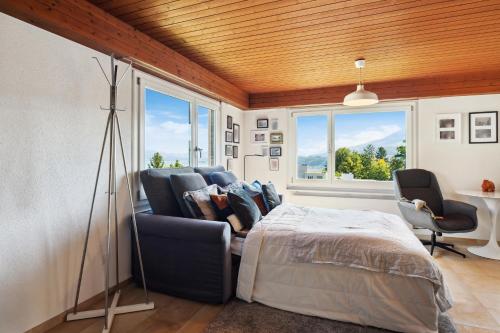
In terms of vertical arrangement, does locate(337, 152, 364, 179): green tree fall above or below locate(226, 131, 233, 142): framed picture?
below

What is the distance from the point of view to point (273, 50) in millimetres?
2926

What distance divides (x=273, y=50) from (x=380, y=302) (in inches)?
96.4

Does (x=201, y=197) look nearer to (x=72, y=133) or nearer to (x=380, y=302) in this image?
(x=72, y=133)

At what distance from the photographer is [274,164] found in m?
4.97

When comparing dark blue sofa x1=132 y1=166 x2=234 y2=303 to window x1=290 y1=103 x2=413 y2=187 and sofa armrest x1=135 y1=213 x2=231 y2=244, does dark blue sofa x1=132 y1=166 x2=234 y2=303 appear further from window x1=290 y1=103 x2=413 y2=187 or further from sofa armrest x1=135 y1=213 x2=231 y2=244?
window x1=290 y1=103 x2=413 y2=187

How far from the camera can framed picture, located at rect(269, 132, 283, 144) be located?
4926 millimetres

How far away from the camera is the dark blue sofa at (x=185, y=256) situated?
2.21 meters

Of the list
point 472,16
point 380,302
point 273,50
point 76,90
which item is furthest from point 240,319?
point 472,16

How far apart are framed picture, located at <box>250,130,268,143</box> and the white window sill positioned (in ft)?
3.12

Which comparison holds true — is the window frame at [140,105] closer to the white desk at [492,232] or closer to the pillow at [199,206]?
the pillow at [199,206]

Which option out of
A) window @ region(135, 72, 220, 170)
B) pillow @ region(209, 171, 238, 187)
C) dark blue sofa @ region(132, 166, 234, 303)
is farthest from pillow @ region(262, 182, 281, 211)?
window @ region(135, 72, 220, 170)

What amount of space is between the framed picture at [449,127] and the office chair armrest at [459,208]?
924mm


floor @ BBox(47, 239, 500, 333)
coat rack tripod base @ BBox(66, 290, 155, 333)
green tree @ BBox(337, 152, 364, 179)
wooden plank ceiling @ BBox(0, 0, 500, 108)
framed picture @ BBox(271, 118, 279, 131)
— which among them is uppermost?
wooden plank ceiling @ BBox(0, 0, 500, 108)

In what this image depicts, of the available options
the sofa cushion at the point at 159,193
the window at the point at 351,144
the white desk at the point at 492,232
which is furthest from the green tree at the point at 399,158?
the sofa cushion at the point at 159,193
